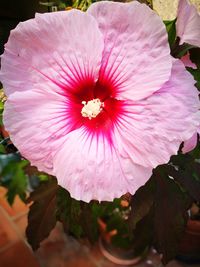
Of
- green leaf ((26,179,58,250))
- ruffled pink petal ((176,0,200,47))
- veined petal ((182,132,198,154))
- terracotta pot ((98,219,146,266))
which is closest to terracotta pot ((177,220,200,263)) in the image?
terracotta pot ((98,219,146,266))

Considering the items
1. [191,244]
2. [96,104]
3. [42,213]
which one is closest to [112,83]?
[96,104]

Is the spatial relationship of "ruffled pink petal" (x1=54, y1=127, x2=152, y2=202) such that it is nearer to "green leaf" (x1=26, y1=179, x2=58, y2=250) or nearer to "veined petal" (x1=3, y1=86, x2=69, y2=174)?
"veined petal" (x1=3, y1=86, x2=69, y2=174)

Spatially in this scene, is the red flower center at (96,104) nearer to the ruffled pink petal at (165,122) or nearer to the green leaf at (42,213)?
the ruffled pink petal at (165,122)

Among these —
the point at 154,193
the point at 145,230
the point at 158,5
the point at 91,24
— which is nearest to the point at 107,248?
the point at 145,230

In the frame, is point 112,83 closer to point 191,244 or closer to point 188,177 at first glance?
point 188,177

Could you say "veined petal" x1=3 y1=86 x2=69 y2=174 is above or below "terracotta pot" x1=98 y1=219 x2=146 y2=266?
above

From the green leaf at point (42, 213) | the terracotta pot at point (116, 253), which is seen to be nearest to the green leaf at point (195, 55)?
the green leaf at point (42, 213)
